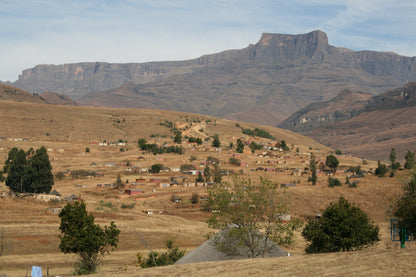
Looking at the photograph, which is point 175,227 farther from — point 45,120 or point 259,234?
point 45,120

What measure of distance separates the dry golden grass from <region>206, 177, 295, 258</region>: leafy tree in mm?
3176

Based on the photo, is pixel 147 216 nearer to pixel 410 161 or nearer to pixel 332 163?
pixel 410 161

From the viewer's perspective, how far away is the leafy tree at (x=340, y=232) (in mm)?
39906

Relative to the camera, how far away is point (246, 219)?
38.7m

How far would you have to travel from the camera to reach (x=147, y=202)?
8388 centimetres

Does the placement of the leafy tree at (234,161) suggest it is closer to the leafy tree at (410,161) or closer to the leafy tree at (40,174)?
the leafy tree at (410,161)

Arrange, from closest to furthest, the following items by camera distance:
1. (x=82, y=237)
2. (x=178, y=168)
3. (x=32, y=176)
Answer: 1. (x=82, y=237)
2. (x=32, y=176)
3. (x=178, y=168)

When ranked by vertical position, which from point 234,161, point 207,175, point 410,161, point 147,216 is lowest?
point 147,216

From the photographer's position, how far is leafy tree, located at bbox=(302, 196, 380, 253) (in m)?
39.9

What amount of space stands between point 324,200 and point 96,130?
11622cm

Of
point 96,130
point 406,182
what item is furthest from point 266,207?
point 96,130

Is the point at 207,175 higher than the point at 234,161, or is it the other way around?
the point at 234,161

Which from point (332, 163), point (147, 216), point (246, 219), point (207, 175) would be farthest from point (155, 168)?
point (246, 219)

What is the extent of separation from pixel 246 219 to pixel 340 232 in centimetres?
783
